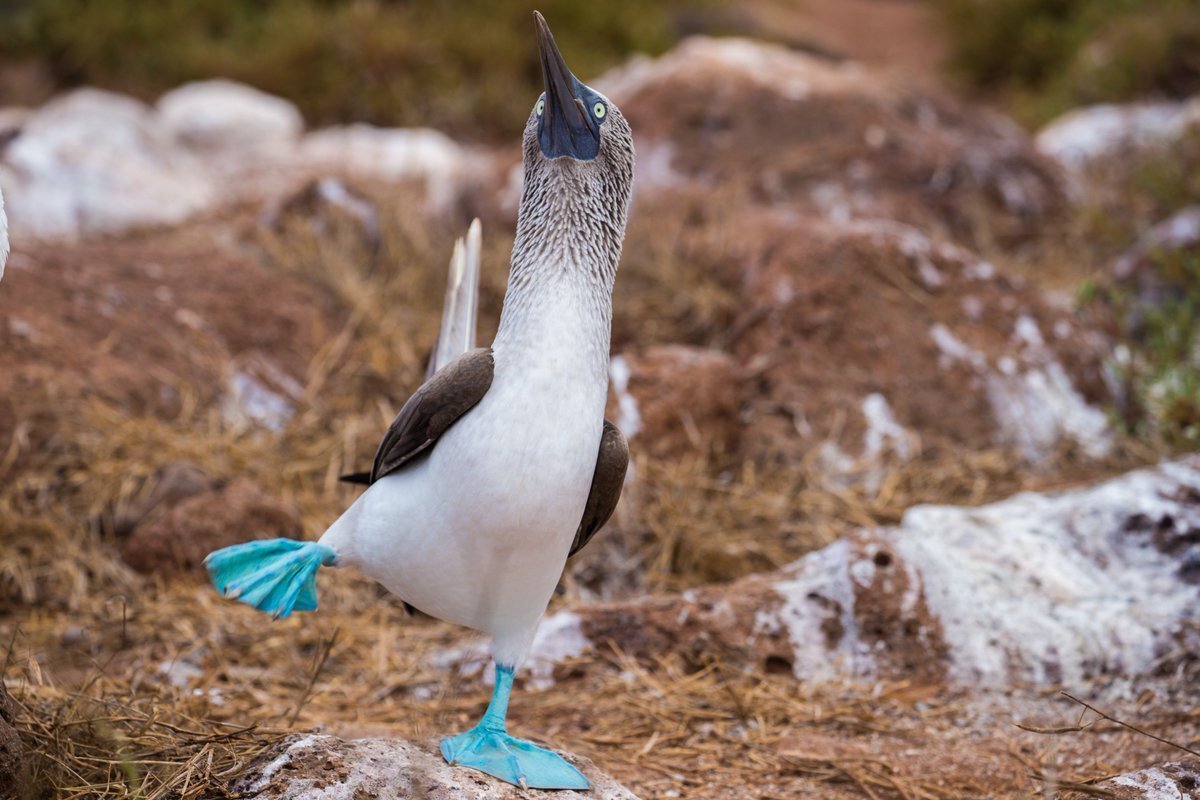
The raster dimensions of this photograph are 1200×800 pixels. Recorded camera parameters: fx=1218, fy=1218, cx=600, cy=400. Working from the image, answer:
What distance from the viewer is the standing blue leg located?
2414 millimetres

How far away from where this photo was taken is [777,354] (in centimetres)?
475

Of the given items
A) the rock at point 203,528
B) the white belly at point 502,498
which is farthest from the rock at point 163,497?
the white belly at point 502,498

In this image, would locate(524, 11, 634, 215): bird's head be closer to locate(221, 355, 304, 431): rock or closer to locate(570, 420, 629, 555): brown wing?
locate(570, 420, 629, 555): brown wing

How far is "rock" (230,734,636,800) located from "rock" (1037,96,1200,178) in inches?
240

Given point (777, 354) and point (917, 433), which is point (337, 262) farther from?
point (917, 433)

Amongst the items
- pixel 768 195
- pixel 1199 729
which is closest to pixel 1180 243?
pixel 768 195

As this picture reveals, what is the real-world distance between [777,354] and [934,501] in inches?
34.4

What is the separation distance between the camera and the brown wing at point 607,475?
2.50 metres

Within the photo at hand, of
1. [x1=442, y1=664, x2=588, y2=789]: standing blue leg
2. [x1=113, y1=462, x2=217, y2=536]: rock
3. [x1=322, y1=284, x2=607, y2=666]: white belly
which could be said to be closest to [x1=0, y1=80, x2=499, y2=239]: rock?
[x1=113, y1=462, x2=217, y2=536]: rock

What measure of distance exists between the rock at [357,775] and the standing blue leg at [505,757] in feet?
0.07

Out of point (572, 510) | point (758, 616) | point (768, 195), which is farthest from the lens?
point (768, 195)

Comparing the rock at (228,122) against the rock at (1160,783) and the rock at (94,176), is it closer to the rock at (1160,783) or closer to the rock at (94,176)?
the rock at (94,176)

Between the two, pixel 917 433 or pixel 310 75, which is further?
pixel 310 75

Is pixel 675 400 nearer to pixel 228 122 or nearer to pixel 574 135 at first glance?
pixel 574 135
